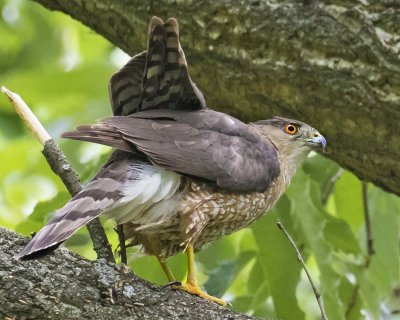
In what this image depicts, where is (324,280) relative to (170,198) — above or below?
below

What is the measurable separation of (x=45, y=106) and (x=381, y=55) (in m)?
2.16

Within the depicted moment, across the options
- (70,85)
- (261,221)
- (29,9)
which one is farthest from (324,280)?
(29,9)

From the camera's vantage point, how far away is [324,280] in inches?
162

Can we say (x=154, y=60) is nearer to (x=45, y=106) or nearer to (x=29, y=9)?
(x=45, y=106)

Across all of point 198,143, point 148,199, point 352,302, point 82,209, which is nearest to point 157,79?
point 198,143

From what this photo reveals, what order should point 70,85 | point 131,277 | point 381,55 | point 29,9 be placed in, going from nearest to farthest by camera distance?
point 131,277, point 381,55, point 70,85, point 29,9

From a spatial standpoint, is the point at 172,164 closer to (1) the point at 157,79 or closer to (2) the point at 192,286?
(1) the point at 157,79

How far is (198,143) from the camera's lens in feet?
12.3

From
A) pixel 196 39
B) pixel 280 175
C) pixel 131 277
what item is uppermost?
pixel 196 39

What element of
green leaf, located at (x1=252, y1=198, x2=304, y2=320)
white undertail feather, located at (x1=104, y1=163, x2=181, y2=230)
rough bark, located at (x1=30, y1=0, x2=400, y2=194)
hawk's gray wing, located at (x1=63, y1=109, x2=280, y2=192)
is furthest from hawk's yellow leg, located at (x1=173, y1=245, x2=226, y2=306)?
rough bark, located at (x1=30, y1=0, x2=400, y2=194)

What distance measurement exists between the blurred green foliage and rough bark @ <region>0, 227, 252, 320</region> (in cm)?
90

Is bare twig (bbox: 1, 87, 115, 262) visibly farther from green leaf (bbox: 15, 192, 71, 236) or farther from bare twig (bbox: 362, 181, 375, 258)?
bare twig (bbox: 362, 181, 375, 258)

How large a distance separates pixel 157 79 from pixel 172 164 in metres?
0.37

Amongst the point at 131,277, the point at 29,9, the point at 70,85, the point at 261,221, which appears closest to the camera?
the point at 131,277
